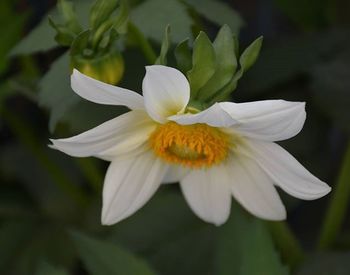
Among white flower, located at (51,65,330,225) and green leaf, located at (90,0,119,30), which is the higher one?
green leaf, located at (90,0,119,30)

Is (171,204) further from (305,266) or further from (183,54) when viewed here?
(183,54)

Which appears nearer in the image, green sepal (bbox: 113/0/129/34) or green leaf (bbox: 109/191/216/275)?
green sepal (bbox: 113/0/129/34)

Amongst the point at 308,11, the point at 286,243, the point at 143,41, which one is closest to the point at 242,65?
the point at 143,41

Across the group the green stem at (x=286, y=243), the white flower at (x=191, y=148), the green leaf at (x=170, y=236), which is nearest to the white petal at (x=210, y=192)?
the white flower at (x=191, y=148)

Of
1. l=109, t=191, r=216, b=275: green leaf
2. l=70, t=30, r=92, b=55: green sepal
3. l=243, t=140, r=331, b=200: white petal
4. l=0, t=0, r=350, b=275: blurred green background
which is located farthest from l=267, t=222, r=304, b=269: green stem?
l=70, t=30, r=92, b=55: green sepal

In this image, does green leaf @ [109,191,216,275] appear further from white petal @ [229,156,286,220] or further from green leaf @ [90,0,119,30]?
green leaf @ [90,0,119,30]

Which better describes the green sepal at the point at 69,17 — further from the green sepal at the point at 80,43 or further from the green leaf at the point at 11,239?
the green leaf at the point at 11,239

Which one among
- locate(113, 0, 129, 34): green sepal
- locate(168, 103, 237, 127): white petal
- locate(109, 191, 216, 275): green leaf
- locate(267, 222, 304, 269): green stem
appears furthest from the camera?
locate(109, 191, 216, 275): green leaf

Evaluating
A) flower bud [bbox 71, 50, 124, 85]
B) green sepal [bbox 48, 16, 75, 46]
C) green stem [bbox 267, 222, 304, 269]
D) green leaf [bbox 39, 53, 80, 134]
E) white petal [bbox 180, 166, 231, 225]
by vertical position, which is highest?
green sepal [bbox 48, 16, 75, 46]
